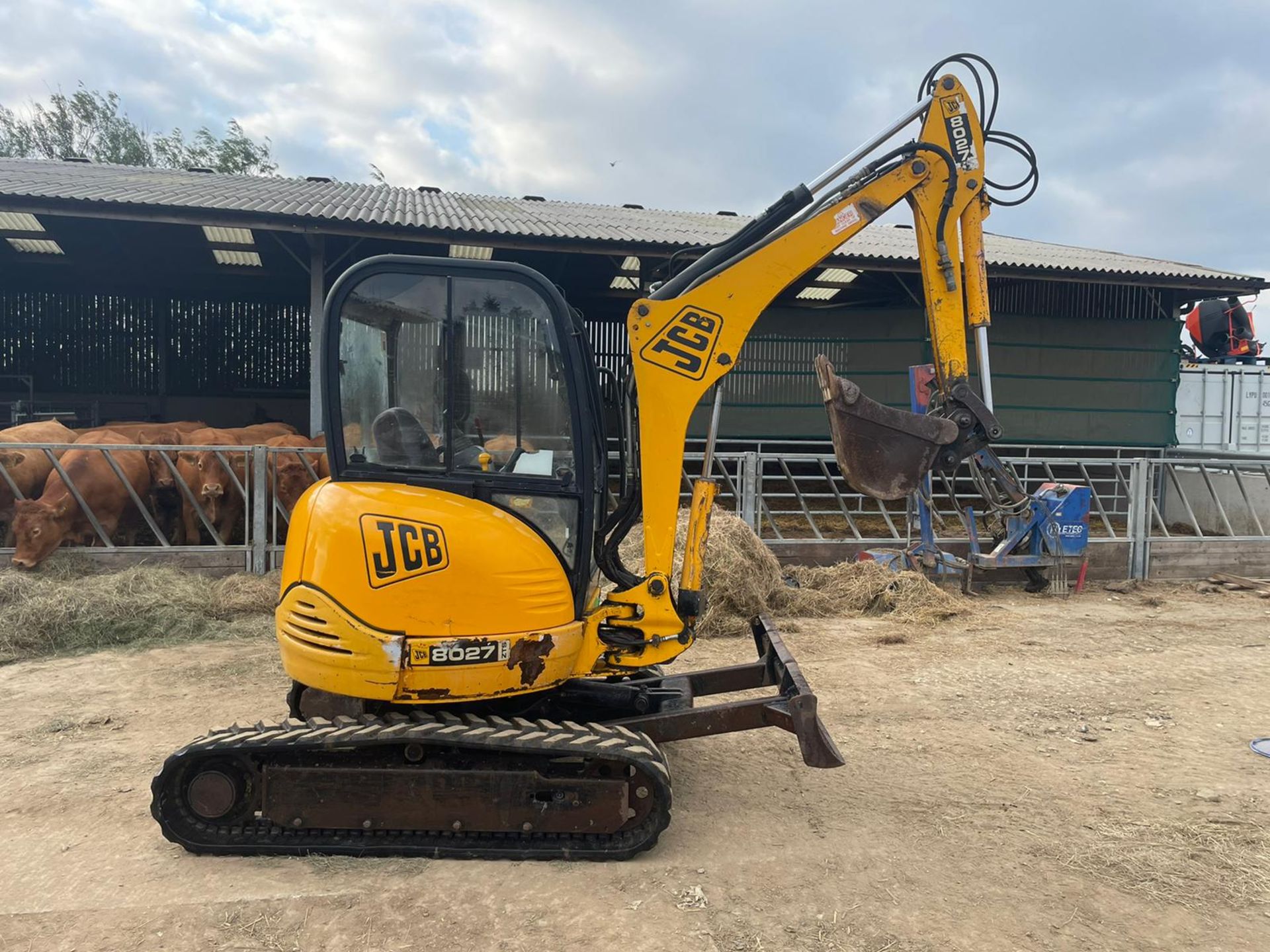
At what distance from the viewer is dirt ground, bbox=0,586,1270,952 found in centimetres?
301

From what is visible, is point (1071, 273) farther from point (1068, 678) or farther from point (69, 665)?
point (69, 665)

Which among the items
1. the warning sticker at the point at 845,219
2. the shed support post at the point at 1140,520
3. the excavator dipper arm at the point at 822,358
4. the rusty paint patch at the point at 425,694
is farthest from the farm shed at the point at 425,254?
the rusty paint patch at the point at 425,694

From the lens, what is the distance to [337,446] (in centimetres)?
365

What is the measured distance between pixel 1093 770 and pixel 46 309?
69.4 feet

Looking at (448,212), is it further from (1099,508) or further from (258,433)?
(1099,508)

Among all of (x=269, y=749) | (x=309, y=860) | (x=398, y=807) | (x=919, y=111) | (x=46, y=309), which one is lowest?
(x=309, y=860)

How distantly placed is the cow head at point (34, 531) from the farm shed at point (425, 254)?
466 cm

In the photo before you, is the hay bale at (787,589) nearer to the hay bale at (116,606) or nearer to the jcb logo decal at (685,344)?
the jcb logo decal at (685,344)

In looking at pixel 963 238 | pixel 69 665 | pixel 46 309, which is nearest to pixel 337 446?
pixel 963 238

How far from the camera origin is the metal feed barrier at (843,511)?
329 inches

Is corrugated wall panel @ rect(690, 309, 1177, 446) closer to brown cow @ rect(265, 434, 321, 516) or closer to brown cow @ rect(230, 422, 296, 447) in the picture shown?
brown cow @ rect(230, 422, 296, 447)

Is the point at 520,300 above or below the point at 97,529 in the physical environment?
above

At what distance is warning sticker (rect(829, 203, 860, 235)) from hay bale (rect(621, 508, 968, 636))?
379cm

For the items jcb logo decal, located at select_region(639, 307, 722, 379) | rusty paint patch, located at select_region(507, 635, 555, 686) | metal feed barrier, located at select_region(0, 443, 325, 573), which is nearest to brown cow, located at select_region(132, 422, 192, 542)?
metal feed barrier, located at select_region(0, 443, 325, 573)
